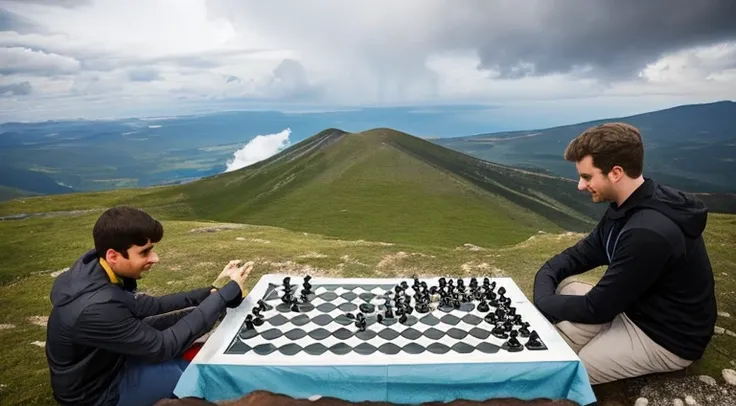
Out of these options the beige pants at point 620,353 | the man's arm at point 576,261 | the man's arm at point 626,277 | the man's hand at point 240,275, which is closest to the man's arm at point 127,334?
the man's hand at point 240,275

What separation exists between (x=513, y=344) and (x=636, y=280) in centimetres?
149

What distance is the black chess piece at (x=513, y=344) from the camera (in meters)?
4.87

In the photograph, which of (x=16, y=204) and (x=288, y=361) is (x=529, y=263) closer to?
(x=288, y=361)

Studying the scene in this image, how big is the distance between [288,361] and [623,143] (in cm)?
435

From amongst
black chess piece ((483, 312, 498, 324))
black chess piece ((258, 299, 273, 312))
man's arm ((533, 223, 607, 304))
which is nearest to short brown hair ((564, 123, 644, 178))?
man's arm ((533, 223, 607, 304))

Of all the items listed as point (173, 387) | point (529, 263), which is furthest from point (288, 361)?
point (529, 263)


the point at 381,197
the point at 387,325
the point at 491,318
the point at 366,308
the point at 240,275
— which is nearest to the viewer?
the point at 387,325

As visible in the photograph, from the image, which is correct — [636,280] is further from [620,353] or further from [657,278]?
[620,353]

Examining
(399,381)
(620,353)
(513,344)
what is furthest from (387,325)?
(620,353)

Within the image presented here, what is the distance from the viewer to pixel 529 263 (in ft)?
47.4

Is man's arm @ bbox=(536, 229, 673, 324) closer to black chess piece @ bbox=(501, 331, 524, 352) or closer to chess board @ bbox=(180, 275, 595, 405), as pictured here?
chess board @ bbox=(180, 275, 595, 405)

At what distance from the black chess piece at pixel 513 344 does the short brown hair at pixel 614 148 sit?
7.12 feet

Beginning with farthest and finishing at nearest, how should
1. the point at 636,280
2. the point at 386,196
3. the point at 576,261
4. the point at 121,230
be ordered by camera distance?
the point at 386,196, the point at 576,261, the point at 636,280, the point at 121,230

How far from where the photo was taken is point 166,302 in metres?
6.08
